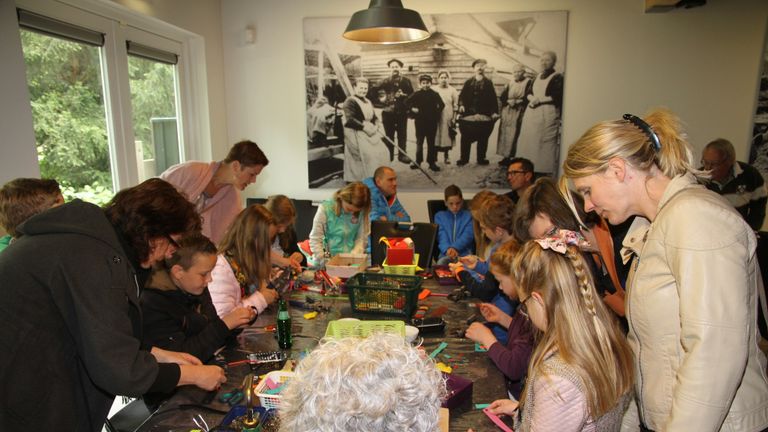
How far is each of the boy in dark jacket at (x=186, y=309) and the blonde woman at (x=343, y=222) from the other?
172cm

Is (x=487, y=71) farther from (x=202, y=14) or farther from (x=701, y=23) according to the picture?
(x=202, y=14)

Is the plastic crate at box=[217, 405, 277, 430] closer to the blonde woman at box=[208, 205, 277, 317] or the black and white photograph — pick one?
the blonde woman at box=[208, 205, 277, 317]

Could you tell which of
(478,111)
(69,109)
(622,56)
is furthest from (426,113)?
(69,109)

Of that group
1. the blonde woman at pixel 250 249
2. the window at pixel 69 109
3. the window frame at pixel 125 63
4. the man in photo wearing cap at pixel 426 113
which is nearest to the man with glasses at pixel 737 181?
the man in photo wearing cap at pixel 426 113

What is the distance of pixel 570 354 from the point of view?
134 cm

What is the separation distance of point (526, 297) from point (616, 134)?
22.5 inches

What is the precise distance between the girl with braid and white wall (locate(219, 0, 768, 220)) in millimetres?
3517

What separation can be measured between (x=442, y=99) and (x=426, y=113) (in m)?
0.21

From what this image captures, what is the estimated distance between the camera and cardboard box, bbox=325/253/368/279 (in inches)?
116

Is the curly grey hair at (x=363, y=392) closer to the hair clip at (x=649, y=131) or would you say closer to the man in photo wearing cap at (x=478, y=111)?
the hair clip at (x=649, y=131)

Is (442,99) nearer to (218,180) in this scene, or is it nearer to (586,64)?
(586,64)

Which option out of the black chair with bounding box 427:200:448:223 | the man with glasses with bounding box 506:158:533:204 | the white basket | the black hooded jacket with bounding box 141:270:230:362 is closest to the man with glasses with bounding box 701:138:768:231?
the man with glasses with bounding box 506:158:533:204

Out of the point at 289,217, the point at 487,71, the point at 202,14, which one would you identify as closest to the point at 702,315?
the point at 289,217

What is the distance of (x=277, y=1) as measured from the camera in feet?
15.7
